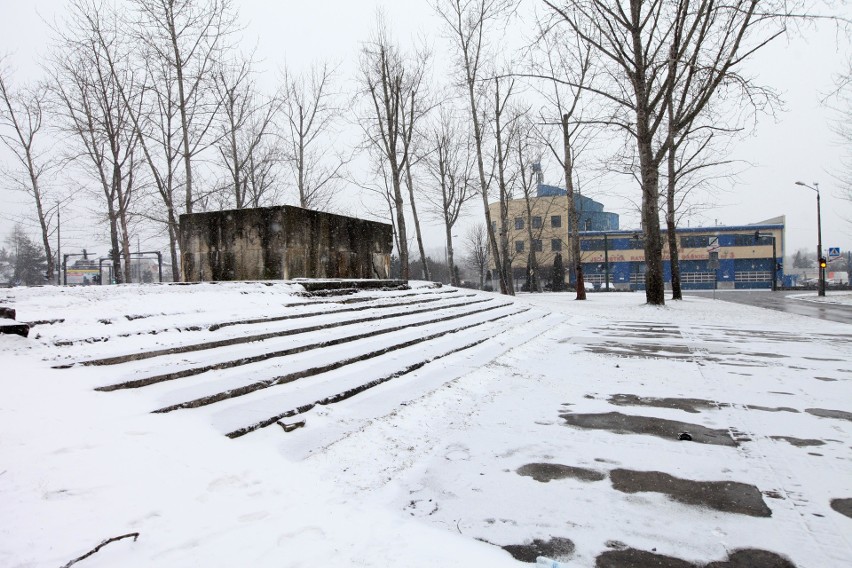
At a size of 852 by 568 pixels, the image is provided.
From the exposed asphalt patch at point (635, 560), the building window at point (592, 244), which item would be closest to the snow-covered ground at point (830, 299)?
the building window at point (592, 244)

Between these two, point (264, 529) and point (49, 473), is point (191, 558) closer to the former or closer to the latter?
point (264, 529)

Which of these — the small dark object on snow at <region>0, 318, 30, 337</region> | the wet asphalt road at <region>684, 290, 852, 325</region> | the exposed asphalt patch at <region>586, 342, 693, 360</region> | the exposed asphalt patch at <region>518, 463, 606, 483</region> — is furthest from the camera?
the wet asphalt road at <region>684, 290, 852, 325</region>

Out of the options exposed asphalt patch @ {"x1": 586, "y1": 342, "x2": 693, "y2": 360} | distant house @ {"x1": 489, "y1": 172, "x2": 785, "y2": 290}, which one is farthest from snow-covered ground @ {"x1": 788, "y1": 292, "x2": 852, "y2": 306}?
distant house @ {"x1": 489, "y1": 172, "x2": 785, "y2": 290}

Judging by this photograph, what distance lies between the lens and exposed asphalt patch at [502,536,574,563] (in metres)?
2.20

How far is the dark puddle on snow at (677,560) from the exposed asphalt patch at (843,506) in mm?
707

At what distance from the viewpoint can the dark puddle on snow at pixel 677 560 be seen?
2.11 meters

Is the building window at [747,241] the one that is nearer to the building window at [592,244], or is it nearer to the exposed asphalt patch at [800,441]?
the building window at [592,244]

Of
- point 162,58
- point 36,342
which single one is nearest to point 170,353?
point 36,342

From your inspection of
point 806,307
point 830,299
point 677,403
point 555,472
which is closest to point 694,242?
point 830,299

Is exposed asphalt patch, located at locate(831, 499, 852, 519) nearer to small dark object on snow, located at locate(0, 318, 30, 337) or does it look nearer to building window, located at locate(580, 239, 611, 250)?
small dark object on snow, located at locate(0, 318, 30, 337)

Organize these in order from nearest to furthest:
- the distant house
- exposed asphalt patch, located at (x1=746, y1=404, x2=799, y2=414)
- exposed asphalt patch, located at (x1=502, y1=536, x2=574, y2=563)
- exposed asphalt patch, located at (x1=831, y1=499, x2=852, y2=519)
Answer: exposed asphalt patch, located at (x1=502, y1=536, x2=574, y2=563), exposed asphalt patch, located at (x1=831, y1=499, x2=852, y2=519), exposed asphalt patch, located at (x1=746, y1=404, x2=799, y2=414), the distant house

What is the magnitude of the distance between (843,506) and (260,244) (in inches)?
379

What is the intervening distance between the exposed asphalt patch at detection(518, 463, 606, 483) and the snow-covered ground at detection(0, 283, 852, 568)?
0.02 metres

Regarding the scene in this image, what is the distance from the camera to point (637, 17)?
584 inches
